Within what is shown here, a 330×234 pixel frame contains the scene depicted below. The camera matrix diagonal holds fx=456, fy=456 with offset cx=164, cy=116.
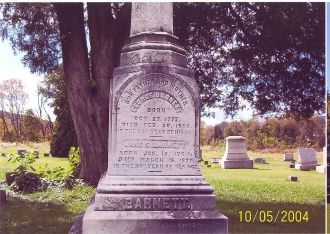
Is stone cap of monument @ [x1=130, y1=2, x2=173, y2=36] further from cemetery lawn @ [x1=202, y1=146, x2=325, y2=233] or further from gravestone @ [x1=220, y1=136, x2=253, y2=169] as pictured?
gravestone @ [x1=220, y1=136, x2=253, y2=169]

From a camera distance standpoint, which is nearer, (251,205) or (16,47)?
(251,205)

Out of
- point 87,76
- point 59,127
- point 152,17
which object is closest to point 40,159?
point 59,127

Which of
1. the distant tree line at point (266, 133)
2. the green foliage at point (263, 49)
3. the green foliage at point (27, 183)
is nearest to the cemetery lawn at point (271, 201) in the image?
the green foliage at point (263, 49)

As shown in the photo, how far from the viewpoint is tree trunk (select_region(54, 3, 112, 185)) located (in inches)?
381

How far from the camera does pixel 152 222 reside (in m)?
4.37

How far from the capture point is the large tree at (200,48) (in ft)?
31.9

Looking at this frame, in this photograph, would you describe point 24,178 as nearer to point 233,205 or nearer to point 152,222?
point 233,205

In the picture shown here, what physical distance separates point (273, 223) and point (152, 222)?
10.8 feet

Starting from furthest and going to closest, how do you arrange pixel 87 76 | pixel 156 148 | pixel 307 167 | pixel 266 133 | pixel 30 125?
pixel 266 133
pixel 30 125
pixel 307 167
pixel 87 76
pixel 156 148

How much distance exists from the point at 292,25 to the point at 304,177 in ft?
21.2

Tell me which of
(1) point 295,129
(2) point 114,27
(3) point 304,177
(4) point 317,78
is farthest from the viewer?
(1) point 295,129

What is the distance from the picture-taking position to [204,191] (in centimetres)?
461

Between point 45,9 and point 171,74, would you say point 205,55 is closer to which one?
point 45,9

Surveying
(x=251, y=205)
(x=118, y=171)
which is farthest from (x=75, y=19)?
→ (x=118, y=171)
